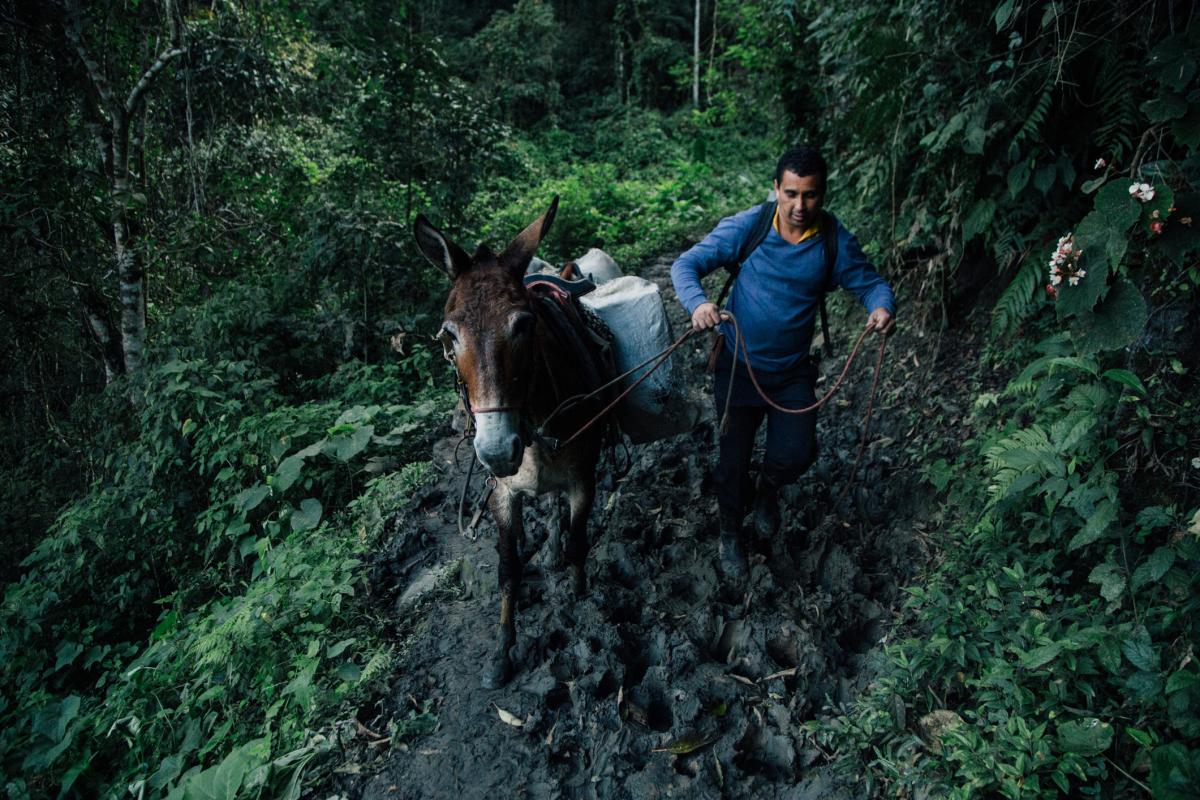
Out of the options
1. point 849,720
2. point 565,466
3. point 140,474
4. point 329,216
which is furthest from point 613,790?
point 329,216

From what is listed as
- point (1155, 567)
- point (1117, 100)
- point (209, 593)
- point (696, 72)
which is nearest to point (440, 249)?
point (1155, 567)

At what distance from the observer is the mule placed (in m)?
2.57

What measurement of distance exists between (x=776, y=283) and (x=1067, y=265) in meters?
1.29

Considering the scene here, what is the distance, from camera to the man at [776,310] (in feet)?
10.1

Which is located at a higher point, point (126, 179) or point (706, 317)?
point (126, 179)

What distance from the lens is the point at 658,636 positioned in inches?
135

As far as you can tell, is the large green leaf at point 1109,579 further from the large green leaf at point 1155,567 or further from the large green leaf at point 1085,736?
the large green leaf at point 1085,736

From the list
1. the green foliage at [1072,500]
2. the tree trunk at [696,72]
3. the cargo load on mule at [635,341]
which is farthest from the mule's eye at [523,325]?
the tree trunk at [696,72]

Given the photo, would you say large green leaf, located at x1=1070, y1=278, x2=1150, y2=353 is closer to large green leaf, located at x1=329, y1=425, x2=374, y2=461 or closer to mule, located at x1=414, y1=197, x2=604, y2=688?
mule, located at x1=414, y1=197, x2=604, y2=688

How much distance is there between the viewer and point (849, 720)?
2812 mm

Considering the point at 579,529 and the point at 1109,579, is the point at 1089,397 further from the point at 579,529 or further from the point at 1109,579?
the point at 579,529

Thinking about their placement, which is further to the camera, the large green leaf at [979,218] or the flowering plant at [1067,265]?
the large green leaf at [979,218]

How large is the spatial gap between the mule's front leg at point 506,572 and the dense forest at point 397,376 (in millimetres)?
352

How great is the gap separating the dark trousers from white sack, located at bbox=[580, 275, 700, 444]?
350 millimetres
